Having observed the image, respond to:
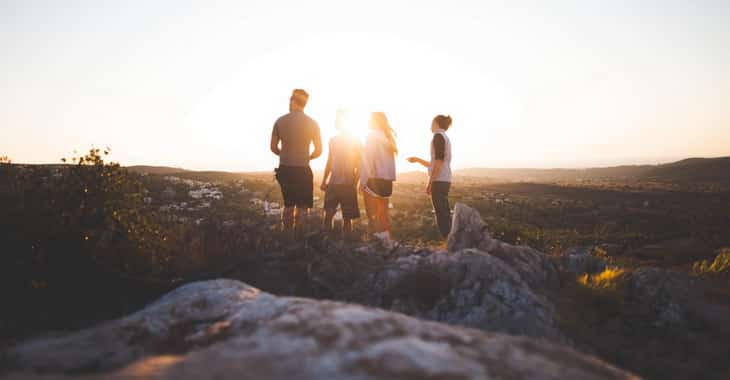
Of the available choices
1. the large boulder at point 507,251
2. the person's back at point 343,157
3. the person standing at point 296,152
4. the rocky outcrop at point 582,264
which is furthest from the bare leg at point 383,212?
the rocky outcrop at point 582,264

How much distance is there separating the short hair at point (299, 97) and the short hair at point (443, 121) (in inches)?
95.6

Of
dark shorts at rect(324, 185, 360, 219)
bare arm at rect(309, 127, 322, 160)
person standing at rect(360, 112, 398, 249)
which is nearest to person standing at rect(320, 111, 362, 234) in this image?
dark shorts at rect(324, 185, 360, 219)

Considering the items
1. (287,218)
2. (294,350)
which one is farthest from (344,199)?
(294,350)

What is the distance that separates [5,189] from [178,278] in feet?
8.16

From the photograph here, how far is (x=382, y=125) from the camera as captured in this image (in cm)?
721

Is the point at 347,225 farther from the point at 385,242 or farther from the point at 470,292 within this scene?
the point at 470,292

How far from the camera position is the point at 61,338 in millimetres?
2516

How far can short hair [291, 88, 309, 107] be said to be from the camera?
6.55 metres

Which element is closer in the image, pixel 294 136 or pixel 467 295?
pixel 467 295

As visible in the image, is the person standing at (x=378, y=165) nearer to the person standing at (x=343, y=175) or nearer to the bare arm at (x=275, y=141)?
the person standing at (x=343, y=175)

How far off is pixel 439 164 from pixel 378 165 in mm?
1138

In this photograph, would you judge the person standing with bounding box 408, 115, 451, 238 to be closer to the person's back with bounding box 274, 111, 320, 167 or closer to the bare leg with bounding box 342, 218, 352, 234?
the bare leg with bounding box 342, 218, 352, 234

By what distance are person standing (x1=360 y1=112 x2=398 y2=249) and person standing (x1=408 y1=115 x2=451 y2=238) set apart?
71cm

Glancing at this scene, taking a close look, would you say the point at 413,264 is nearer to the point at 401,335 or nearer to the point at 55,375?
the point at 401,335
